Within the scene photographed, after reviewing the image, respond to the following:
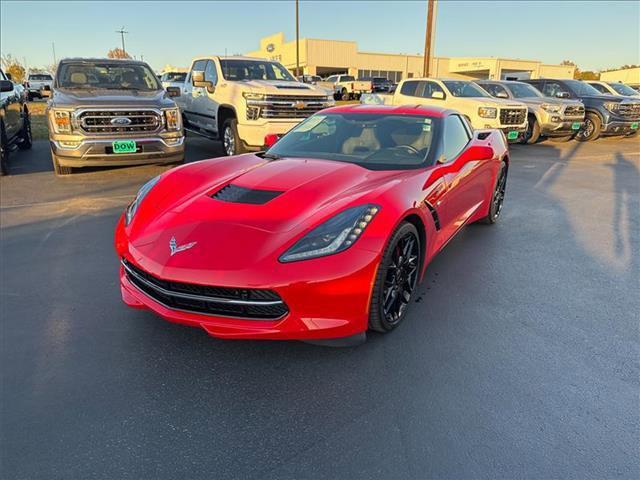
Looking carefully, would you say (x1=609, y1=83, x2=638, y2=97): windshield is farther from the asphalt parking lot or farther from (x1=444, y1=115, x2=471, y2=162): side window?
the asphalt parking lot

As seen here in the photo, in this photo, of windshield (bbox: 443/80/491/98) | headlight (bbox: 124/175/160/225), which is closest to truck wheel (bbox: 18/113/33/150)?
headlight (bbox: 124/175/160/225)

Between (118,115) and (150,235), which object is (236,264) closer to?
(150,235)

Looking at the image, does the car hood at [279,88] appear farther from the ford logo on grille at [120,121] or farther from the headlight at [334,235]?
the headlight at [334,235]

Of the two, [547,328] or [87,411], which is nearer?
[87,411]

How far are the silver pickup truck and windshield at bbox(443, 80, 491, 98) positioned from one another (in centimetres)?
751

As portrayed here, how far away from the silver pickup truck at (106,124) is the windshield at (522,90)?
35.0ft

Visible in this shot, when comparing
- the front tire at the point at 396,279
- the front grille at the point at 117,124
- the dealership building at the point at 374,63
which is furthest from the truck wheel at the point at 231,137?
the dealership building at the point at 374,63

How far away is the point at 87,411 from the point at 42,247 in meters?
2.89

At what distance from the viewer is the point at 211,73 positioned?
10070mm

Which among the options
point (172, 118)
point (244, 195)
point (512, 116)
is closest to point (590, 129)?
point (512, 116)

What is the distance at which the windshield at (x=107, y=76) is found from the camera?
27.1ft

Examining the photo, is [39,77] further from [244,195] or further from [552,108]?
[244,195]

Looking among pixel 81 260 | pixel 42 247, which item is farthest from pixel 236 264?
pixel 42 247

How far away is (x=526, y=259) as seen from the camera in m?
4.53
